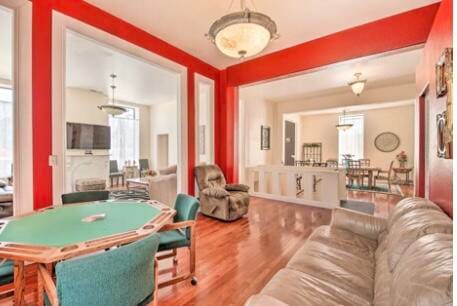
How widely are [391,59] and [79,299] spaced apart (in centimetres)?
575

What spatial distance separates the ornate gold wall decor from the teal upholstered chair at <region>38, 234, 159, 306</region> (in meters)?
2.08

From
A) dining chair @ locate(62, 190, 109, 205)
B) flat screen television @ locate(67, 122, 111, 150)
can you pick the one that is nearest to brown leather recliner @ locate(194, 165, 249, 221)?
Answer: dining chair @ locate(62, 190, 109, 205)

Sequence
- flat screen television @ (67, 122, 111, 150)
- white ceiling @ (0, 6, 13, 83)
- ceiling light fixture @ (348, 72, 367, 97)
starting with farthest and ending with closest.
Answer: flat screen television @ (67, 122, 111, 150)
ceiling light fixture @ (348, 72, 367, 97)
white ceiling @ (0, 6, 13, 83)

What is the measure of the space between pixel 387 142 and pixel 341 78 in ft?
15.6

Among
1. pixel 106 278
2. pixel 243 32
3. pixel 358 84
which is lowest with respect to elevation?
pixel 106 278

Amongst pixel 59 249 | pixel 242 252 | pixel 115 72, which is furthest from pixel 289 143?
pixel 59 249

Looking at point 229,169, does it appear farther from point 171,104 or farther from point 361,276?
point 171,104

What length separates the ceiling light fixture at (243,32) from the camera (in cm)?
219

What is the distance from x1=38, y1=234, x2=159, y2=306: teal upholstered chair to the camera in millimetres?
1007

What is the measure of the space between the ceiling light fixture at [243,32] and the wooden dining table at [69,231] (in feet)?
5.74

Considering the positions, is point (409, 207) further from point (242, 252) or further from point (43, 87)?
point (43, 87)

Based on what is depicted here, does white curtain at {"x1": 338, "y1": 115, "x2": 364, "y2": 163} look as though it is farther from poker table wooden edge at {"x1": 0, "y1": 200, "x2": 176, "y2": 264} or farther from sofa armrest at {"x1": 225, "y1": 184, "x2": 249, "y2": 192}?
poker table wooden edge at {"x1": 0, "y1": 200, "x2": 176, "y2": 264}

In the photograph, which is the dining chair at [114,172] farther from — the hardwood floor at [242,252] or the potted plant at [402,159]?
the potted plant at [402,159]

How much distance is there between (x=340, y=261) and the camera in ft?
5.49
